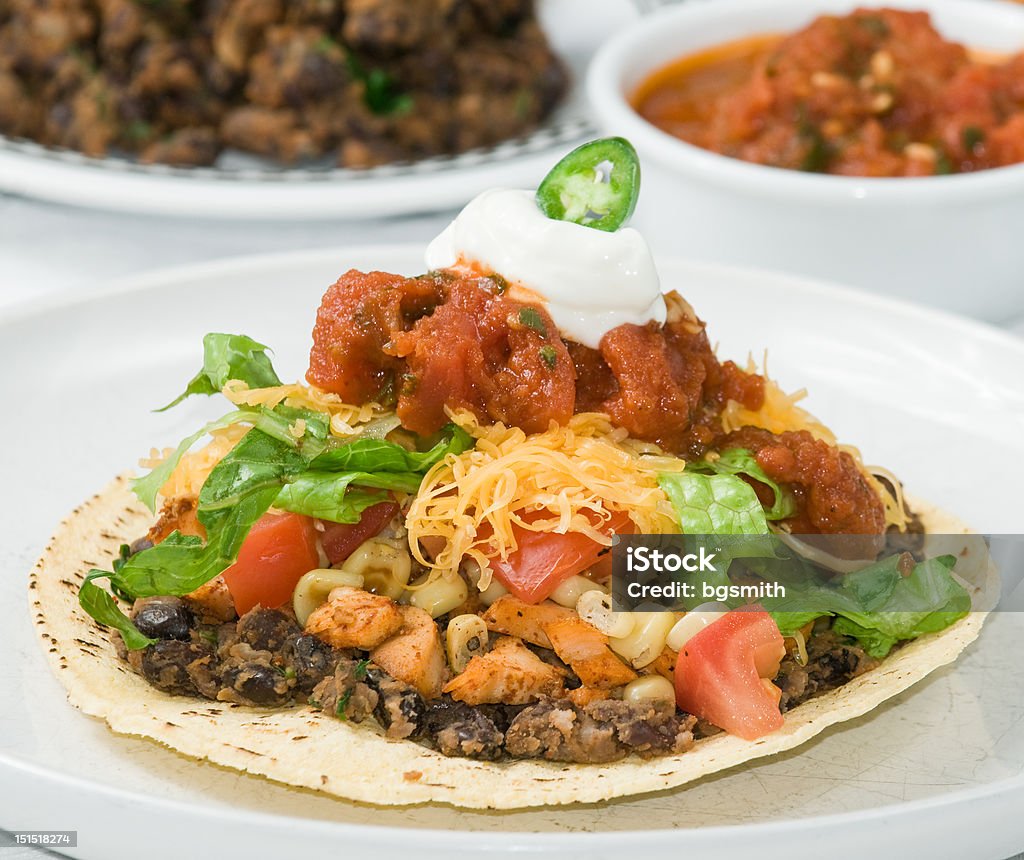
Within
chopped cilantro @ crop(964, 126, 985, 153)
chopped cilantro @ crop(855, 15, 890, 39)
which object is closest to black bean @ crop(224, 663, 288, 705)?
chopped cilantro @ crop(964, 126, 985, 153)

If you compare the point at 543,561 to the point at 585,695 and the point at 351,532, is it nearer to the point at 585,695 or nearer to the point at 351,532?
the point at 585,695

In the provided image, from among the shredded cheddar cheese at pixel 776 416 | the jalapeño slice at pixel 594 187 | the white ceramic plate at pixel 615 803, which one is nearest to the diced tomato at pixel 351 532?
the white ceramic plate at pixel 615 803

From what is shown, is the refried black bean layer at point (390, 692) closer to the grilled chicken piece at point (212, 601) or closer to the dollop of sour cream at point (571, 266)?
the grilled chicken piece at point (212, 601)

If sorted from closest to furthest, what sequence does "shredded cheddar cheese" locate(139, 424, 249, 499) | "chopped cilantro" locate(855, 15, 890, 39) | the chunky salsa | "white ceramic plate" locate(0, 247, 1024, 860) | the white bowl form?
"white ceramic plate" locate(0, 247, 1024, 860), "shredded cheddar cheese" locate(139, 424, 249, 499), the white bowl, the chunky salsa, "chopped cilantro" locate(855, 15, 890, 39)

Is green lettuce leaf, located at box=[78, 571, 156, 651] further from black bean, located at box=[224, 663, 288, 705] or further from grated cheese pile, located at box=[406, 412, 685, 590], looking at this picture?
grated cheese pile, located at box=[406, 412, 685, 590]

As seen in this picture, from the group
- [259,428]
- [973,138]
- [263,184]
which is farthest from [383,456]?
[973,138]

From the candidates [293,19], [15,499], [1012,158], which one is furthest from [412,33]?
[15,499]
